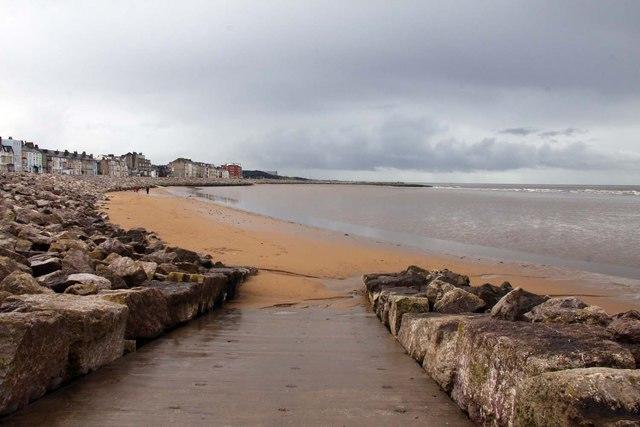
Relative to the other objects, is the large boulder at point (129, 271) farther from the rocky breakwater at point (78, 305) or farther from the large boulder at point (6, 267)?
the large boulder at point (6, 267)

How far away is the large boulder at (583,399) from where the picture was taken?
2.19m

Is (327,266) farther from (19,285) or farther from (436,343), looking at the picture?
(19,285)

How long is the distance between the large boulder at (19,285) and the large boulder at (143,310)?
1.95 feet

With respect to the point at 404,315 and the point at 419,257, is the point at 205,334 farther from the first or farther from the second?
the point at 419,257

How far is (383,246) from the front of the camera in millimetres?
19453

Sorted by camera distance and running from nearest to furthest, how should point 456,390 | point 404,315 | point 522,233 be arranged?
point 456,390 → point 404,315 → point 522,233

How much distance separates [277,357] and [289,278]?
246 inches

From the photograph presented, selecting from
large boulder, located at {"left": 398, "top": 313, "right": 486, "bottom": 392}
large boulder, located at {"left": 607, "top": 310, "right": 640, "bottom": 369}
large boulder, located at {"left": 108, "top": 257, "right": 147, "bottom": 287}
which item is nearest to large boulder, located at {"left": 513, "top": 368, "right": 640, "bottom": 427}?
large boulder, located at {"left": 607, "top": 310, "right": 640, "bottom": 369}

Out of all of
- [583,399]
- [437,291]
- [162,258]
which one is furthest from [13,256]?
[583,399]

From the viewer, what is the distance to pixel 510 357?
9.73ft

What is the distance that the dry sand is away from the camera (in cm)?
981

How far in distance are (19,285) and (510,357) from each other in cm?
427

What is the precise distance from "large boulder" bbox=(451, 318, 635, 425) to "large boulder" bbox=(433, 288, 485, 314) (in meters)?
1.90

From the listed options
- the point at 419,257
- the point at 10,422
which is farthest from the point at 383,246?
the point at 10,422
